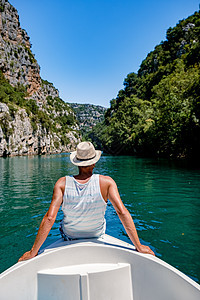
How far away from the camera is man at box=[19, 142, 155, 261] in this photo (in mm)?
2068

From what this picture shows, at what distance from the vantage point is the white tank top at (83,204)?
213cm

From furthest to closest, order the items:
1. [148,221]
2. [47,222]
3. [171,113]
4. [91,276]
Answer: [171,113]
[148,221]
[47,222]
[91,276]

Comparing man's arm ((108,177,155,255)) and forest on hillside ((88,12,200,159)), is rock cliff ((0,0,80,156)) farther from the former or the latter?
man's arm ((108,177,155,255))

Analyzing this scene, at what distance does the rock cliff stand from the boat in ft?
139

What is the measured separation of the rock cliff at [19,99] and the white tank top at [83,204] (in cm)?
4205

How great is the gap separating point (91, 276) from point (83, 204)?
650 millimetres

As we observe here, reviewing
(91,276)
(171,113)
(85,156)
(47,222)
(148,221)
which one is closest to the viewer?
(91,276)

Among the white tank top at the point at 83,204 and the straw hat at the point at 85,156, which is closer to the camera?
the white tank top at the point at 83,204

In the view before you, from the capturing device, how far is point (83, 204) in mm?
2146

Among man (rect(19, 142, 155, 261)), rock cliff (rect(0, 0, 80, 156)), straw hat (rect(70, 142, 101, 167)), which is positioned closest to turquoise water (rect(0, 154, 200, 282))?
man (rect(19, 142, 155, 261))

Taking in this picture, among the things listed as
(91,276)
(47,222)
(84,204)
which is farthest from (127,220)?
(47,222)

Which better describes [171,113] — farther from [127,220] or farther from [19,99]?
[19,99]

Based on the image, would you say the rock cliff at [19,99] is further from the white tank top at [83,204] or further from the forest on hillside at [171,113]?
the white tank top at [83,204]

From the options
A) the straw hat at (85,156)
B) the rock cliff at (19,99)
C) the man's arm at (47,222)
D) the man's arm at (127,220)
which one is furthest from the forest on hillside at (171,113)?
the rock cliff at (19,99)
